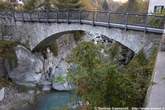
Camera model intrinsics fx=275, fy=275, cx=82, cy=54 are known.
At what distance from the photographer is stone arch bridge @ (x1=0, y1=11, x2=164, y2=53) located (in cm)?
1449

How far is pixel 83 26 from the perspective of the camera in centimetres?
1942

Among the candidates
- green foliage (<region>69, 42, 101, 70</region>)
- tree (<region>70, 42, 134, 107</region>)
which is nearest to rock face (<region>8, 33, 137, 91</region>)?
green foliage (<region>69, 42, 101, 70</region>)

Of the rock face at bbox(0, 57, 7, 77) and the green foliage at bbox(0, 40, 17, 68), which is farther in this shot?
the green foliage at bbox(0, 40, 17, 68)

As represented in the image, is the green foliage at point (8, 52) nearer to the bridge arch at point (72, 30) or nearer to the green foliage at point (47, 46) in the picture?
the bridge arch at point (72, 30)

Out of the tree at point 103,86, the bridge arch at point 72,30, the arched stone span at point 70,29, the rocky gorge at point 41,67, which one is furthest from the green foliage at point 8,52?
the tree at point 103,86

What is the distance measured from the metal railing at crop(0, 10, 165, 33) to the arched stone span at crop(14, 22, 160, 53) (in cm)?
32

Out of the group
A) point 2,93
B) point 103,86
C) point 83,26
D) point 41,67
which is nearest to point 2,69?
point 41,67

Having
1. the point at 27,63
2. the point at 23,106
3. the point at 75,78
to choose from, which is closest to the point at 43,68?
the point at 27,63

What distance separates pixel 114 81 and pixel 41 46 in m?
19.7

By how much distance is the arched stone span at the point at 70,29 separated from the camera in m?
14.9

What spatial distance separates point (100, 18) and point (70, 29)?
4.00 m

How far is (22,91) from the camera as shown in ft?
68.0

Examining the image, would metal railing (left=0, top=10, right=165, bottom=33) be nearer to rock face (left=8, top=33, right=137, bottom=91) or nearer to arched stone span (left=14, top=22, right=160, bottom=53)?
arched stone span (left=14, top=22, right=160, bottom=53)

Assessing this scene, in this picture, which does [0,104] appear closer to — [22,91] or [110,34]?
[22,91]
